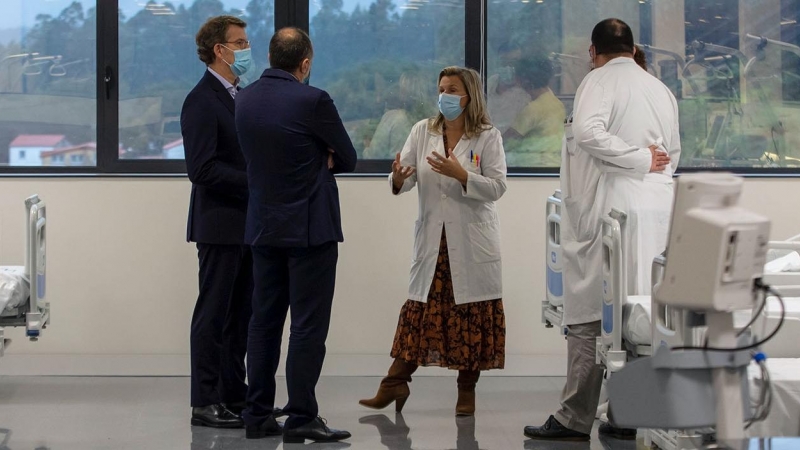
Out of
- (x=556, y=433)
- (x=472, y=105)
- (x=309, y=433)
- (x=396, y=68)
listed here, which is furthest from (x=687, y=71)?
(x=309, y=433)

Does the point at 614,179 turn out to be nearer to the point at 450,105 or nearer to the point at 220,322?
the point at 450,105

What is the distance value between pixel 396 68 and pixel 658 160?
2.07 m

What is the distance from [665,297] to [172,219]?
4.04m

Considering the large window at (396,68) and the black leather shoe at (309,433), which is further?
the large window at (396,68)

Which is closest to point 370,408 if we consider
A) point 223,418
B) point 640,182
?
point 223,418

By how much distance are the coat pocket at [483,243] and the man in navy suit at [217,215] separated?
0.94m

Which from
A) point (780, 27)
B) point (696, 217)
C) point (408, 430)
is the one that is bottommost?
point (408, 430)

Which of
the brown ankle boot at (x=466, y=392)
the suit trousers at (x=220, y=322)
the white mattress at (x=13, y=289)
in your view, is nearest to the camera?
the white mattress at (x=13, y=289)

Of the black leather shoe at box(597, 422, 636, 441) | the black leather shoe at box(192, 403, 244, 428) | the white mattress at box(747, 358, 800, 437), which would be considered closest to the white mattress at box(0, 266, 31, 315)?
the black leather shoe at box(192, 403, 244, 428)

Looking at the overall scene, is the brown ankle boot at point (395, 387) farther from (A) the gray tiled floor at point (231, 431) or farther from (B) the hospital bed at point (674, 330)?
(B) the hospital bed at point (674, 330)

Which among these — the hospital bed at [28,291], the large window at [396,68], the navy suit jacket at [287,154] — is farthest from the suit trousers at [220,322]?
the large window at [396,68]

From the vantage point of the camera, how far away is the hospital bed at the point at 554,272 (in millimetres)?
4586

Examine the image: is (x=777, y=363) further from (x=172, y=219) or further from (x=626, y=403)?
(x=172, y=219)

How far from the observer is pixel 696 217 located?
1804 mm
